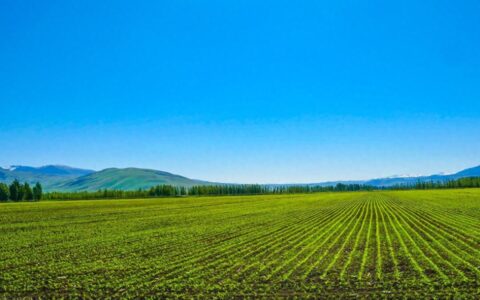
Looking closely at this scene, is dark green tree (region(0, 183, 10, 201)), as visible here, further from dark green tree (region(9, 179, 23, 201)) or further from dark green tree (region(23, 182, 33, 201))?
dark green tree (region(23, 182, 33, 201))

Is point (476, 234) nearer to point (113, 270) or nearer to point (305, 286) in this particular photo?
point (305, 286)

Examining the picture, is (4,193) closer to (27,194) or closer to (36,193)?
(27,194)

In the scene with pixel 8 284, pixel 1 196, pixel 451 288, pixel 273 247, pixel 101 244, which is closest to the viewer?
pixel 451 288

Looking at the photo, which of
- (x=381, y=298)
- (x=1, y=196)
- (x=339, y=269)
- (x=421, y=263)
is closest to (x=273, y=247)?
(x=339, y=269)

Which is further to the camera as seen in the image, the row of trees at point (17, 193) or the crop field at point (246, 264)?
the row of trees at point (17, 193)

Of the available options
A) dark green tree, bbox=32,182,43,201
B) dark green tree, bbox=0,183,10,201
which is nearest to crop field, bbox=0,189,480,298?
dark green tree, bbox=0,183,10,201

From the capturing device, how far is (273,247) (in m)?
21.8

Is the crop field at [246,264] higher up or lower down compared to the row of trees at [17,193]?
lower down

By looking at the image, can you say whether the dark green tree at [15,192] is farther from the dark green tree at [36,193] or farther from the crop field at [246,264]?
the crop field at [246,264]

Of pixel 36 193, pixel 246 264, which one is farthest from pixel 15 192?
pixel 246 264

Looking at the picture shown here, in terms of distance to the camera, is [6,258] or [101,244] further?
[101,244]

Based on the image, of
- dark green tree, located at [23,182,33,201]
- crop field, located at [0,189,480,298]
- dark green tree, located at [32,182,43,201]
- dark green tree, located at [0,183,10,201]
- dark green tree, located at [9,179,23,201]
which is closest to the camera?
crop field, located at [0,189,480,298]

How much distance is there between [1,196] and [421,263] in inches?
5528

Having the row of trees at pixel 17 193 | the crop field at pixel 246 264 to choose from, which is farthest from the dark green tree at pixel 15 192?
the crop field at pixel 246 264
